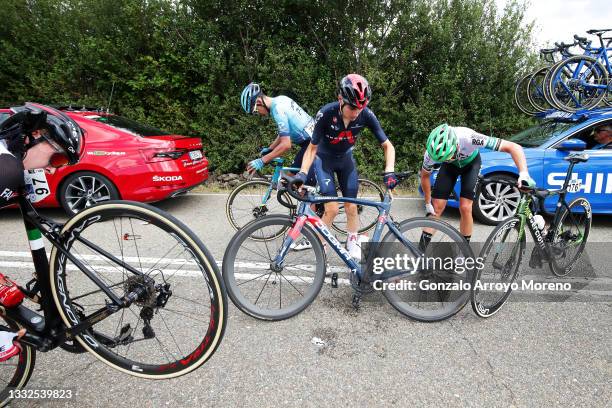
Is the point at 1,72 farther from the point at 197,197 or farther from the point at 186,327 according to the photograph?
the point at 186,327

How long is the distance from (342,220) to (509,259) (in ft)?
7.51

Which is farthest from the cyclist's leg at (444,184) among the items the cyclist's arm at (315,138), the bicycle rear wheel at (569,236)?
the cyclist's arm at (315,138)

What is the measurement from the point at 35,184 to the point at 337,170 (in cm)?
258

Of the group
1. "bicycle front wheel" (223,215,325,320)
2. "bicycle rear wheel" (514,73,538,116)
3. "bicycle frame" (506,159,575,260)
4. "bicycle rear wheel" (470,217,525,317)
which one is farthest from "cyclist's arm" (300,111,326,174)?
"bicycle rear wheel" (514,73,538,116)

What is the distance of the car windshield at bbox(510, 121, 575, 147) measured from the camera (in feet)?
16.5

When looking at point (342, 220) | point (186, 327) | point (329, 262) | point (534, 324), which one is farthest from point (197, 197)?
point (534, 324)

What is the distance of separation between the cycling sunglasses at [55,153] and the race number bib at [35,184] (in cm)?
7

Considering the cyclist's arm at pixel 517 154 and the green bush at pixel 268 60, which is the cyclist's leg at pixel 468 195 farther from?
the green bush at pixel 268 60

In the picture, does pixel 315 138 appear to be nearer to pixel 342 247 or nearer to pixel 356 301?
pixel 342 247

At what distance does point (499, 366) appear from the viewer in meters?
2.24

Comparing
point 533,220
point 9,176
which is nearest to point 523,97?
point 533,220

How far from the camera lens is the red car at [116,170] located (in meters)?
5.08

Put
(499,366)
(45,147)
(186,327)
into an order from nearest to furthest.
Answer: (45,147) < (499,366) < (186,327)

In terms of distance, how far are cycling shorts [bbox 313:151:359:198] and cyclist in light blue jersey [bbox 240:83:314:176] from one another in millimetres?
530
